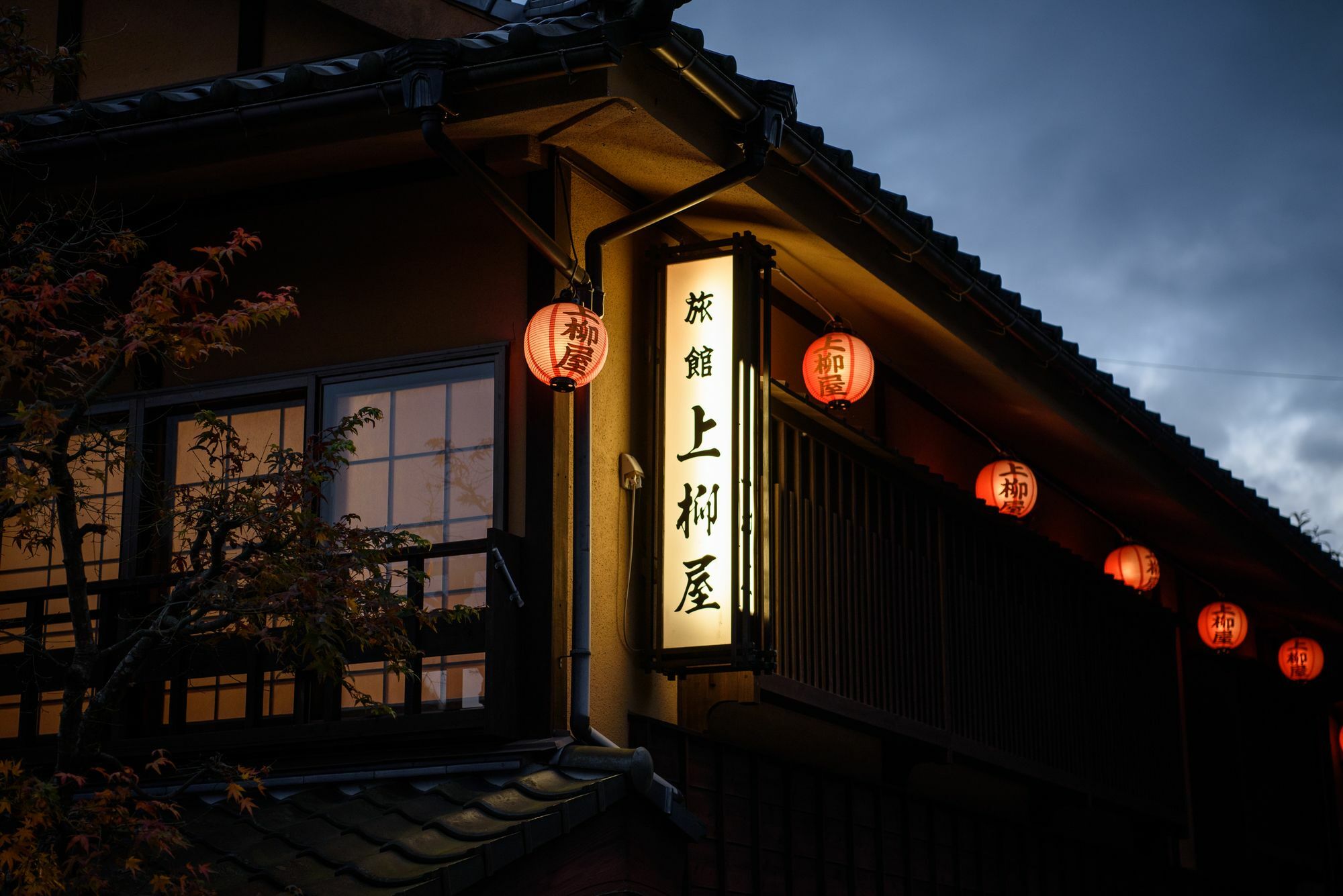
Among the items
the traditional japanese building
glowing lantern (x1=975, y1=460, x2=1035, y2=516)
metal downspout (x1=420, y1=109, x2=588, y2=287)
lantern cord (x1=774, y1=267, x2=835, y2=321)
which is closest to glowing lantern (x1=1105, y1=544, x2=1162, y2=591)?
glowing lantern (x1=975, y1=460, x2=1035, y2=516)

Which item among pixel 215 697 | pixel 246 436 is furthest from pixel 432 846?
pixel 246 436

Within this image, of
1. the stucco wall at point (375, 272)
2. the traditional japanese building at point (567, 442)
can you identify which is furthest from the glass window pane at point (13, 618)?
the stucco wall at point (375, 272)

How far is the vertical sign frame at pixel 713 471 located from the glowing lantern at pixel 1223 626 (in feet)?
38.7

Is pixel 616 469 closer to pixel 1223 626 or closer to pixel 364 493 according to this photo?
pixel 364 493

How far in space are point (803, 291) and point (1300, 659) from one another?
12.5 m

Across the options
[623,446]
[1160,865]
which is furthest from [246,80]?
[1160,865]

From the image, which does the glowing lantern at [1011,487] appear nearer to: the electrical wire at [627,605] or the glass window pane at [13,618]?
the electrical wire at [627,605]

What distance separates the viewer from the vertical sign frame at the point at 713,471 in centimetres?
1158

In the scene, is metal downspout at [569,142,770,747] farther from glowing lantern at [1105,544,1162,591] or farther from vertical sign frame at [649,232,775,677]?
glowing lantern at [1105,544,1162,591]

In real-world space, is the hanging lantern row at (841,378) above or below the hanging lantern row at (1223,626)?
above

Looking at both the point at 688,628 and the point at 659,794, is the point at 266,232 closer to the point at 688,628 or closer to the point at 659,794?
the point at 688,628

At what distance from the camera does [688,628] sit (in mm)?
11688

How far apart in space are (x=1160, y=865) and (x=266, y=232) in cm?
1328

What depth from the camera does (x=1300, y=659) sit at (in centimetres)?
2338
